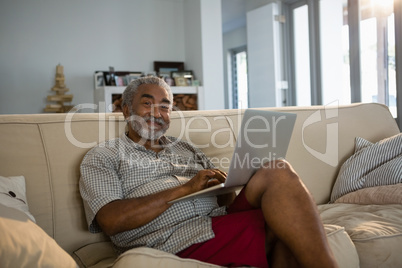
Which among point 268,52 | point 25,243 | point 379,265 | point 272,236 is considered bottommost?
point 379,265

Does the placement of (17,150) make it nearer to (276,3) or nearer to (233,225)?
(233,225)

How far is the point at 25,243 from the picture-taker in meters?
0.94

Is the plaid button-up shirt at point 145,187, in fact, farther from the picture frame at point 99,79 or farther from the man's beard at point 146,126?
the picture frame at point 99,79

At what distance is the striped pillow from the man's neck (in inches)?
38.9

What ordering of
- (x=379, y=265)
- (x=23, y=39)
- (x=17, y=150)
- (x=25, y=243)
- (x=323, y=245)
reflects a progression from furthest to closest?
(x=23, y=39) < (x=17, y=150) < (x=379, y=265) < (x=323, y=245) < (x=25, y=243)

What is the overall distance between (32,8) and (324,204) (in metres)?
4.62

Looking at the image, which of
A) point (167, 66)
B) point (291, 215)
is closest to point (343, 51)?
point (167, 66)

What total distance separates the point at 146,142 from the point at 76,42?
13.1 ft

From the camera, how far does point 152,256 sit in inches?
45.0

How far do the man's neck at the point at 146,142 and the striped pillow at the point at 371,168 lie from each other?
0.99 m

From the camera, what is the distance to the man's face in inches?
68.9

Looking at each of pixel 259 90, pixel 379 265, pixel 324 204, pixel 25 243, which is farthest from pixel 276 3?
pixel 25 243

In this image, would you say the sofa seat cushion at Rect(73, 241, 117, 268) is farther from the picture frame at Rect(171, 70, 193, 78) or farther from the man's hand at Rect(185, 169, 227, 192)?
the picture frame at Rect(171, 70, 193, 78)

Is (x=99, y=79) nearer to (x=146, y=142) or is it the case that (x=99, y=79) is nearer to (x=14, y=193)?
(x=146, y=142)
